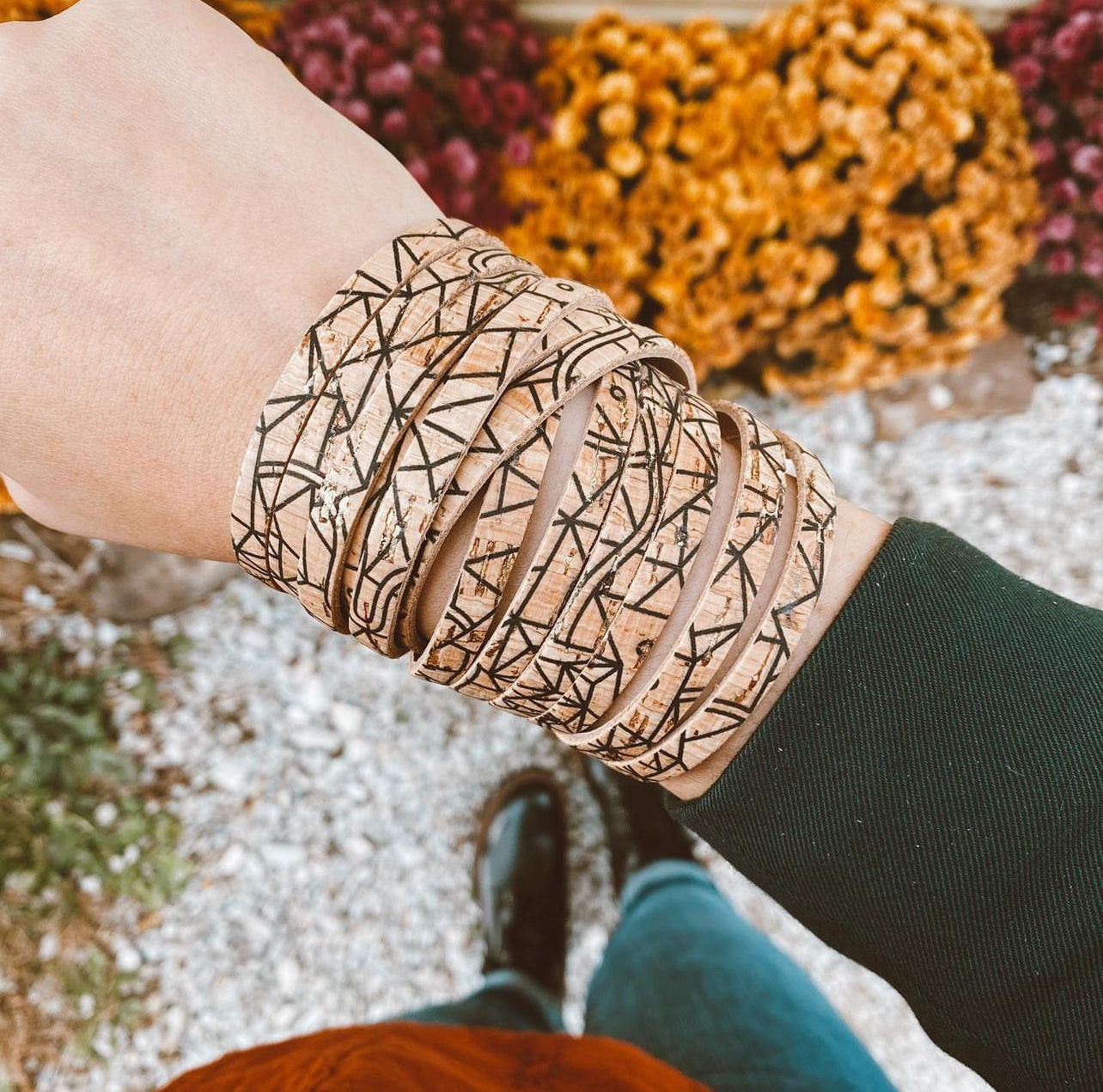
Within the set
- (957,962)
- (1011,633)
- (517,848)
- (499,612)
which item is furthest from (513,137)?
(517,848)

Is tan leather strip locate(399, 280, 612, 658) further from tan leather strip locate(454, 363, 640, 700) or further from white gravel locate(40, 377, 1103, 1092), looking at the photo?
white gravel locate(40, 377, 1103, 1092)

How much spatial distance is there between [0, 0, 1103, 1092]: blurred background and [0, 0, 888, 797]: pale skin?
670 mm

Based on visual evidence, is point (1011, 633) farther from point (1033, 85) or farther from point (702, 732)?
point (1033, 85)

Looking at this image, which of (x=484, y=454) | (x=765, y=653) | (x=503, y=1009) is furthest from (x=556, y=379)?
(x=503, y=1009)

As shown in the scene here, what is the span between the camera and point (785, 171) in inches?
63.6

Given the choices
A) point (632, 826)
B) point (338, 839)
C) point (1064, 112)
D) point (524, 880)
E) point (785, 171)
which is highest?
point (1064, 112)

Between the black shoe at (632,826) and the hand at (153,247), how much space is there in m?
1.63

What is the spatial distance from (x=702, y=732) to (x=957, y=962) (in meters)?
0.32

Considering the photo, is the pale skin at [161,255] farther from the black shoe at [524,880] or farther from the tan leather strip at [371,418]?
the black shoe at [524,880]

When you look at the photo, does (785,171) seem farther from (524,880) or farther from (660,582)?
(524,880)

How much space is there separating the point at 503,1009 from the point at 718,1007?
0.56 metres

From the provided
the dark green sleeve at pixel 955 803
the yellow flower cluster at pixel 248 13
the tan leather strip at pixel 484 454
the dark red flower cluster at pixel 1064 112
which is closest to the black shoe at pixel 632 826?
the dark green sleeve at pixel 955 803

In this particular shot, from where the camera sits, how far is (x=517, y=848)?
2.05 meters

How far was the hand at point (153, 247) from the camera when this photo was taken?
75cm
